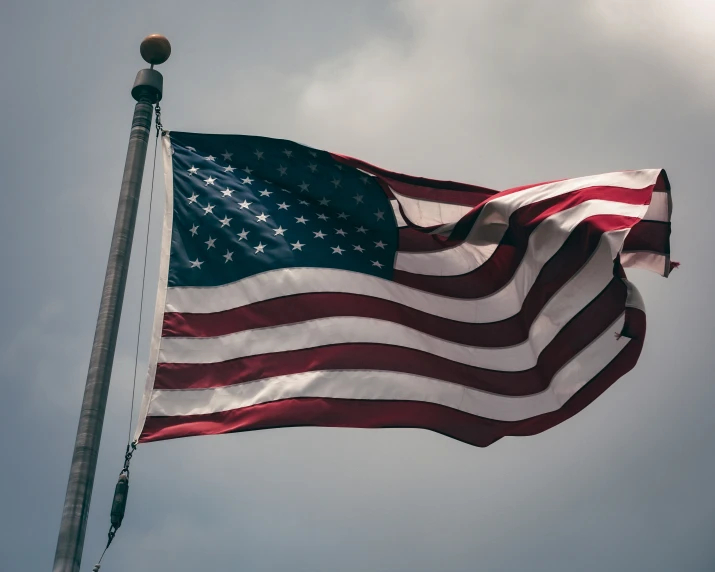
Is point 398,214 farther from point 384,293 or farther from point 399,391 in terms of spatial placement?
point 399,391

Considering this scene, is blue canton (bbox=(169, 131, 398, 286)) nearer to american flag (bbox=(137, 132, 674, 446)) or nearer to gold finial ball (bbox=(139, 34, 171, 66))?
american flag (bbox=(137, 132, 674, 446))

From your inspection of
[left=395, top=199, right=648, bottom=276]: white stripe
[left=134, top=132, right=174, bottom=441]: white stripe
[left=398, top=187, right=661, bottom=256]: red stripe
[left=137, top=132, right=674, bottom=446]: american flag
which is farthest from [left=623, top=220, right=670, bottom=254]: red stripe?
[left=134, top=132, right=174, bottom=441]: white stripe

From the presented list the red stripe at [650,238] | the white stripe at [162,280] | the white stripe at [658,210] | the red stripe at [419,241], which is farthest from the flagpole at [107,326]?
the white stripe at [658,210]

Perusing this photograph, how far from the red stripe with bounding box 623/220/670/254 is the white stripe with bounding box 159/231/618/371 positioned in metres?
0.96

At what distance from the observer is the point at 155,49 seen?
17.0 metres

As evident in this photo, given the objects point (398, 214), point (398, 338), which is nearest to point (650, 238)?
point (398, 214)

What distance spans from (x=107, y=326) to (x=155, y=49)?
549 cm

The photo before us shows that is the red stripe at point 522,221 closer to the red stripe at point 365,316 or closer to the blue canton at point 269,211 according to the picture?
the blue canton at point 269,211

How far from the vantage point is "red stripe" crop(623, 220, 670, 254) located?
16.7 meters

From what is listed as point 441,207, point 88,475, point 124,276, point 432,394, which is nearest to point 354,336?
point 432,394

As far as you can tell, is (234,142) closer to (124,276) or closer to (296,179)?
(296,179)

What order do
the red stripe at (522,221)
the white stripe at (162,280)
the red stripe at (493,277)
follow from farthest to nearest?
the red stripe at (493,277) → the red stripe at (522,221) → the white stripe at (162,280)

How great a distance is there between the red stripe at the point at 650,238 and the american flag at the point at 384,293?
32mm

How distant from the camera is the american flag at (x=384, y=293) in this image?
15867 mm
